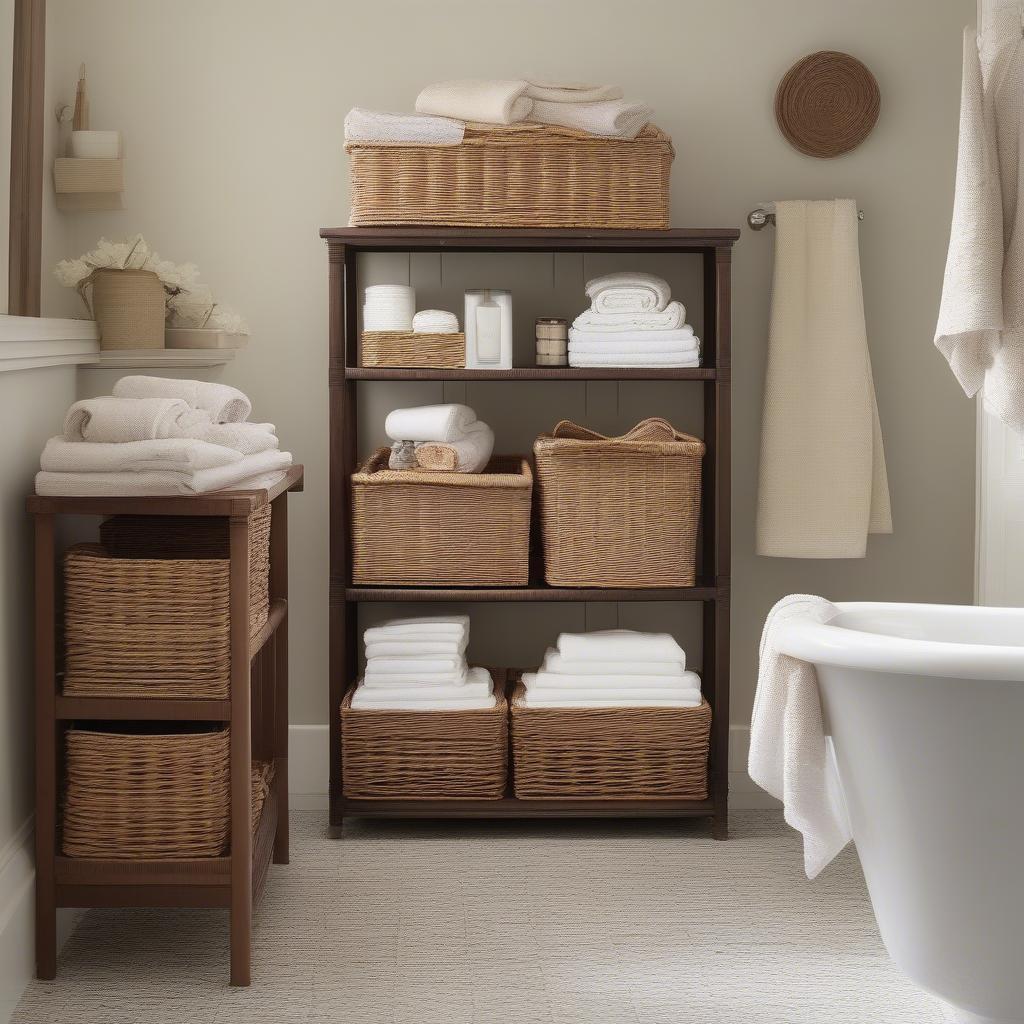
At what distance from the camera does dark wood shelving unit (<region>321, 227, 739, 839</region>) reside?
2840mm

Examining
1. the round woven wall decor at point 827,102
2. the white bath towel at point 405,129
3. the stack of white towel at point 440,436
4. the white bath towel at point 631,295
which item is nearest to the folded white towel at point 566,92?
the white bath towel at point 405,129

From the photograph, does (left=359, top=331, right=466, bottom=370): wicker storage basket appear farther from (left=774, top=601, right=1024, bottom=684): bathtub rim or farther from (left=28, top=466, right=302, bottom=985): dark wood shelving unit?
(left=774, top=601, right=1024, bottom=684): bathtub rim

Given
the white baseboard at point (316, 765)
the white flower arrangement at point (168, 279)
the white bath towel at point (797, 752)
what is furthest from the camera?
the white baseboard at point (316, 765)

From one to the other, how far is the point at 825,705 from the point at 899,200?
5.68 feet

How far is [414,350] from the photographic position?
2852 mm

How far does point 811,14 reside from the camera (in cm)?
311

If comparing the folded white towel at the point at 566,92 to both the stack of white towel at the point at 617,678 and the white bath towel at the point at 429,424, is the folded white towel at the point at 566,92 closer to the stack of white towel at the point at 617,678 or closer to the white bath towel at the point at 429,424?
the white bath towel at the point at 429,424

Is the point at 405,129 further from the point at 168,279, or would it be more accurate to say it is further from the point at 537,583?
the point at 537,583

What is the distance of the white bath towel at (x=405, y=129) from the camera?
9.12ft

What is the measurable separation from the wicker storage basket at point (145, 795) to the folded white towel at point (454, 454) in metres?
0.90

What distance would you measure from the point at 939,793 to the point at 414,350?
1.55 meters

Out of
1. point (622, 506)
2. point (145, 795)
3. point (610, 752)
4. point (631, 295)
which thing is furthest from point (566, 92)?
point (145, 795)

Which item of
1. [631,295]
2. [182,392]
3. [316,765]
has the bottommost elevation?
[316,765]

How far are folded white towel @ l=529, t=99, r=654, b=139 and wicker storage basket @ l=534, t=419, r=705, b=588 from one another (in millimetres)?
646
